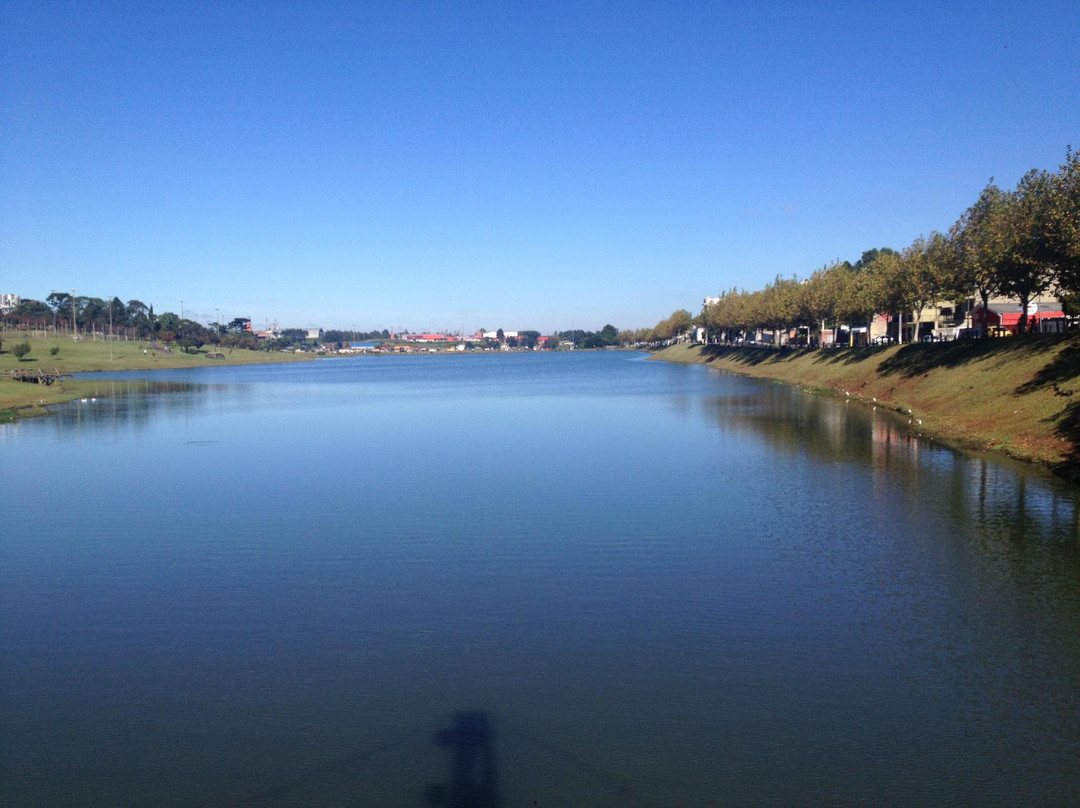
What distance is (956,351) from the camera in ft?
164

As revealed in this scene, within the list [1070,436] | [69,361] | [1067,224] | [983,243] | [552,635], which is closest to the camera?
[552,635]

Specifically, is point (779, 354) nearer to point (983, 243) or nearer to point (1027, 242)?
point (983, 243)

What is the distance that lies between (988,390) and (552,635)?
33417 millimetres

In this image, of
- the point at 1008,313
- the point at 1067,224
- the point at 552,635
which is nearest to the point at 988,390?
the point at 1067,224

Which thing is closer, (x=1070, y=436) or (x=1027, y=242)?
(x=1070, y=436)

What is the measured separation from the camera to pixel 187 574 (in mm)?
16922

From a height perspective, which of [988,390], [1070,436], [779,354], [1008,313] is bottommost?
[1070,436]

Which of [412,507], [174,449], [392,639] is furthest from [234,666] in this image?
[174,449]

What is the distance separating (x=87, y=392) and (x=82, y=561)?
65.8m

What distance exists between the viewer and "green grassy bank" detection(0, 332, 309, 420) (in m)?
61.8

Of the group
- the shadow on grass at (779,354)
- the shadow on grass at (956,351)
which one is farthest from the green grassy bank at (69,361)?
the shadow on grass at (779,354)

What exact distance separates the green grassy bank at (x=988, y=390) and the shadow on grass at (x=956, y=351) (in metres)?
0.09

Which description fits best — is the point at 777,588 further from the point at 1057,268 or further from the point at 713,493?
the point at 1057,268

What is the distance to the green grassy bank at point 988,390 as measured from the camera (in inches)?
1170
